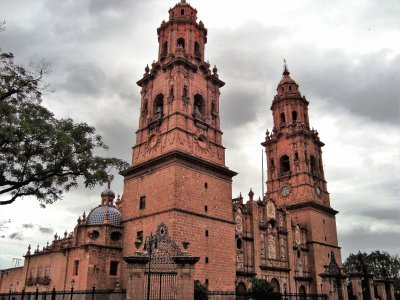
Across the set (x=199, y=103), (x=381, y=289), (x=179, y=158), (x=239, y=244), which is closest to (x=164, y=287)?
(x=179, y=158)

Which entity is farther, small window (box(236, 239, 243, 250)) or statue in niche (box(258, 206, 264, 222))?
statue in niche (box(258, 206, 264, 222))

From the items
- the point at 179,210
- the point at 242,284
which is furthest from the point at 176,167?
the point at 242,284

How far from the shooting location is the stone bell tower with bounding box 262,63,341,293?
153 feet

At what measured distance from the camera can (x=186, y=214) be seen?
104ft

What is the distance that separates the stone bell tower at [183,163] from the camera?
1261 inches

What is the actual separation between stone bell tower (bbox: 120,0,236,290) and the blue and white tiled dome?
2.33 feet

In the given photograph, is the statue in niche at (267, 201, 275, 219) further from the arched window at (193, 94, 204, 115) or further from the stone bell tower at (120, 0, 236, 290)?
the arched window at (193, 94, 204, 115)

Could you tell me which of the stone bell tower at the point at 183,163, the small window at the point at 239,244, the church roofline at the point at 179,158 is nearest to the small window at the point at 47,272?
the stone bell tower at the point at 183,163

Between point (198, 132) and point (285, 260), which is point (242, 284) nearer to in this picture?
point (285, 260)

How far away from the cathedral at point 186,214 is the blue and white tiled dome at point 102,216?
0.09m

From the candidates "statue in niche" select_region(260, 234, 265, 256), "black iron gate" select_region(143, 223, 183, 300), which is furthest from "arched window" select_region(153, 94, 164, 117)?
"black iron gate" select_region(143, 223, 183, 300)

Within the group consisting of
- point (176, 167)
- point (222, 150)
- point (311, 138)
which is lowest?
point (176, 167)

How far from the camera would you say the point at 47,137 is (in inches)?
738

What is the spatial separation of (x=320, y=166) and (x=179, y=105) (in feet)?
86.9
